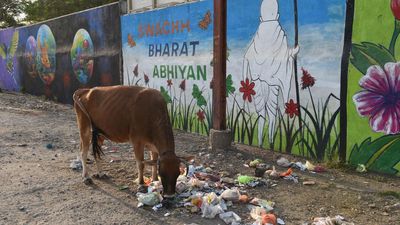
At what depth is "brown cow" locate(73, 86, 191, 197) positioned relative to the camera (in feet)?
16.5

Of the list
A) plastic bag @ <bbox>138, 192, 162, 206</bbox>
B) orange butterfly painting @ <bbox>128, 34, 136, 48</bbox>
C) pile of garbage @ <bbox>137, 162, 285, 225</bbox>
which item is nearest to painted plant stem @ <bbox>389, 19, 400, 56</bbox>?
pile of garbage @ <bbox>137, 162, 285, 225</bbox>

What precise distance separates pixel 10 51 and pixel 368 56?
62.3 ft

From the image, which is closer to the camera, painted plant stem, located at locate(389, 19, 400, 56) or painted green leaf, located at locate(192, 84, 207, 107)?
painted plant stem, located at locate(389, 19, 400, 56)

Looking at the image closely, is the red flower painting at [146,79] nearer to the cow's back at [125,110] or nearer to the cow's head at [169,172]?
the cow's back at [125,110]

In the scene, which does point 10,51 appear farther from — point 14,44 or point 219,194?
point 219,194

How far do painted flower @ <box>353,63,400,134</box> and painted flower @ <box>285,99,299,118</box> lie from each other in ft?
3.98

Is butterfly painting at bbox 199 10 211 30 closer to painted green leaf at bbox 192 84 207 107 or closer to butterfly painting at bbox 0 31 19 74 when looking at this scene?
painted green leaf at bbox 192 84 207 107

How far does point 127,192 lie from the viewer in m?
5.88

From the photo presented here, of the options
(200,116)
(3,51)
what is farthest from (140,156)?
(3,51)

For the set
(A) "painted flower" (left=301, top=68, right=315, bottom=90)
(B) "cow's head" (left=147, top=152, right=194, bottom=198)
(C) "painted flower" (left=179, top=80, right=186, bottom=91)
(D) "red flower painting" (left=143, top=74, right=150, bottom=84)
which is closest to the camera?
(B) "cow's head" (left=147, top=152, right=194, bottom=198)

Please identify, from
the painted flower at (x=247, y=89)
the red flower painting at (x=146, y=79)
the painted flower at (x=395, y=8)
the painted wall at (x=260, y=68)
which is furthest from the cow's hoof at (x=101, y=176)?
the red flower painting at (x=146, y=79)

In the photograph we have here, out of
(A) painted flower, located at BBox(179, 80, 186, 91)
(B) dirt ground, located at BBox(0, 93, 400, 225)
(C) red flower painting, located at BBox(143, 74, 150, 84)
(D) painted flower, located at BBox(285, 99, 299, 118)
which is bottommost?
(B) dirt ground, located at BBox(0, 93, 400, 225)

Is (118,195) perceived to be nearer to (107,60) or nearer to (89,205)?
(89,205)

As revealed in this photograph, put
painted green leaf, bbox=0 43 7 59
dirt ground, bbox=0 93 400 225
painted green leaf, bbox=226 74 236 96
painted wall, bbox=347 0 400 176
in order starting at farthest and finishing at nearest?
painted green leaf, bbox=0 43 7 59 → painted green leaf, bbox=226 74 236 96 → painted wall, bbox=347 0 400 176 → dirt ground, bbox=0 93 400 225
